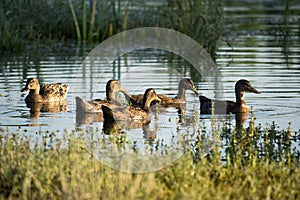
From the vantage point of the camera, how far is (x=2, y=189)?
7152 mm

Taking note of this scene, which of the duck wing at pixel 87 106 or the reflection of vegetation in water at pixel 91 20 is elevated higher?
the reflection of vegetation in water at pixel 91 20

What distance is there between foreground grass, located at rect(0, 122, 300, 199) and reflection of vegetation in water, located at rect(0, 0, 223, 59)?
10.2 metres

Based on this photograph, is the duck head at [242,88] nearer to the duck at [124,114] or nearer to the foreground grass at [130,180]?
the duck at [124,114]

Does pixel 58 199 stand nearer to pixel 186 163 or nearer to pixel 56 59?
pixel 186 163

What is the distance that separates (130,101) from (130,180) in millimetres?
6959

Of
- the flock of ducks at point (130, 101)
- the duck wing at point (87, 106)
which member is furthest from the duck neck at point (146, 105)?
the duck wing at point (87, 106)

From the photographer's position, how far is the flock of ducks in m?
11.8

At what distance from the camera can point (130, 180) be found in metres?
6.73

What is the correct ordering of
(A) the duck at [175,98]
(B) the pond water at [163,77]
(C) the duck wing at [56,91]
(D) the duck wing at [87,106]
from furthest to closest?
(C) the duck wing at [56,91] → (A) the duck at [175,98] → (D) the duck wing at [87,106] → (B) the pond water at [163,77]

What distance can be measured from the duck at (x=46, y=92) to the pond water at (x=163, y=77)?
0.19 m

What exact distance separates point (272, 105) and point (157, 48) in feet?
24.1

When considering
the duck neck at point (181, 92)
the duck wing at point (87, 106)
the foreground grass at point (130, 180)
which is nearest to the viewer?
the foreground grass at point (130, 180)

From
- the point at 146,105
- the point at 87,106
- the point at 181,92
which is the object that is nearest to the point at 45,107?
the point at 87,106

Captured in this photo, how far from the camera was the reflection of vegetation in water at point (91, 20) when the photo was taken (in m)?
17.8
